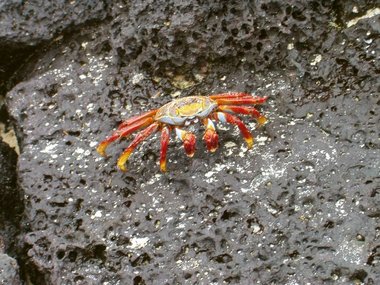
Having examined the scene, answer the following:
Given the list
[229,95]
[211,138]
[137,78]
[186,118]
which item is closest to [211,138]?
[211,138]

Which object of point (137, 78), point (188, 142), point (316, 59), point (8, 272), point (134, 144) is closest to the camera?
point (8, 272)

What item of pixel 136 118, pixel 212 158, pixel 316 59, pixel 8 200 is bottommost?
pixel 8 200

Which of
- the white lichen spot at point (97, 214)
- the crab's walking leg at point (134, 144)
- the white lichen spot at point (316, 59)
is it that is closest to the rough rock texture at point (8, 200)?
the white lichen spot at point (97, 214)

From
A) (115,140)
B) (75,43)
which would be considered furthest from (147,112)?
(75,43)

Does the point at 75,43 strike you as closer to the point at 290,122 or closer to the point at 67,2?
the point at 67,2

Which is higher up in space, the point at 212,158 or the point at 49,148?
the point at 49,148

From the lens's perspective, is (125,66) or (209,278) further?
(125,66)

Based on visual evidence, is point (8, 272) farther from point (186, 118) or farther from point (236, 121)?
point (236, 121)

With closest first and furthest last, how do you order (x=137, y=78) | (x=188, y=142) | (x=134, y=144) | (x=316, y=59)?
(x=188, y=142) < (x=134, y=144) < (x=316, y=59) < (x=137, y=78)
